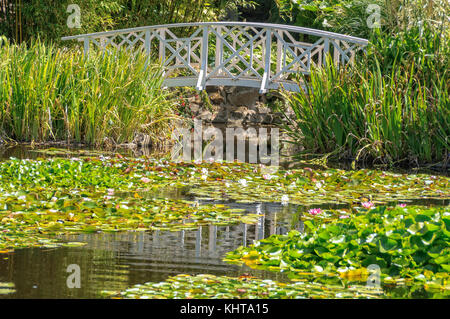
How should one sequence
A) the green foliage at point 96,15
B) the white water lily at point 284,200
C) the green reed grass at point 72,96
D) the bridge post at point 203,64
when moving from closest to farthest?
the white water lily at point 284,200 → the green reed grass at point 72,96 → the bridge post at point 203,64 → the green foliage at point 96,15

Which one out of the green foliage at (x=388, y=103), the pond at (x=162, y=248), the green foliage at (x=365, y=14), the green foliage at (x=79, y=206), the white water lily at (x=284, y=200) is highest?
the green foliage at (x=365, y=14)

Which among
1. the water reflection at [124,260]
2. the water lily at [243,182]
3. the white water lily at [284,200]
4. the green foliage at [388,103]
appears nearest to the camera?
the water reflection at [124,260]

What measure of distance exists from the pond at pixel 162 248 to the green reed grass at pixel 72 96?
3908mm

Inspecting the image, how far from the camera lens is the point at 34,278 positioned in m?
3.39

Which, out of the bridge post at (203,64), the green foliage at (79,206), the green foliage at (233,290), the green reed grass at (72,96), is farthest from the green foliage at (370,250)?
the bridge post at (203,64)

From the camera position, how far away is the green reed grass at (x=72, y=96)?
9.95 m

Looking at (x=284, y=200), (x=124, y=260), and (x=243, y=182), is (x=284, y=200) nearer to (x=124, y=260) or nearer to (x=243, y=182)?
(x=243, y=182)

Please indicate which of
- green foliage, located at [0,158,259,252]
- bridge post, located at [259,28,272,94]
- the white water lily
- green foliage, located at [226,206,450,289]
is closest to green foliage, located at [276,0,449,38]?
bridge post, located at [259,28,272,94]

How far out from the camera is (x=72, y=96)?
33.0ft

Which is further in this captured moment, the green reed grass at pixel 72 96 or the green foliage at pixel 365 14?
the green reed grass at pixel 72 96

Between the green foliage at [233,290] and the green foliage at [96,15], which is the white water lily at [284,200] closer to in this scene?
the green foliage at [233,290]

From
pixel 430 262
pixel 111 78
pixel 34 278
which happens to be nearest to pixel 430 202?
pixel 430 262

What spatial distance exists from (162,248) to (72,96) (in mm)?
6337

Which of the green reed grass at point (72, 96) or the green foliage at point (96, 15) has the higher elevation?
the green foliage at point (96, 15)
